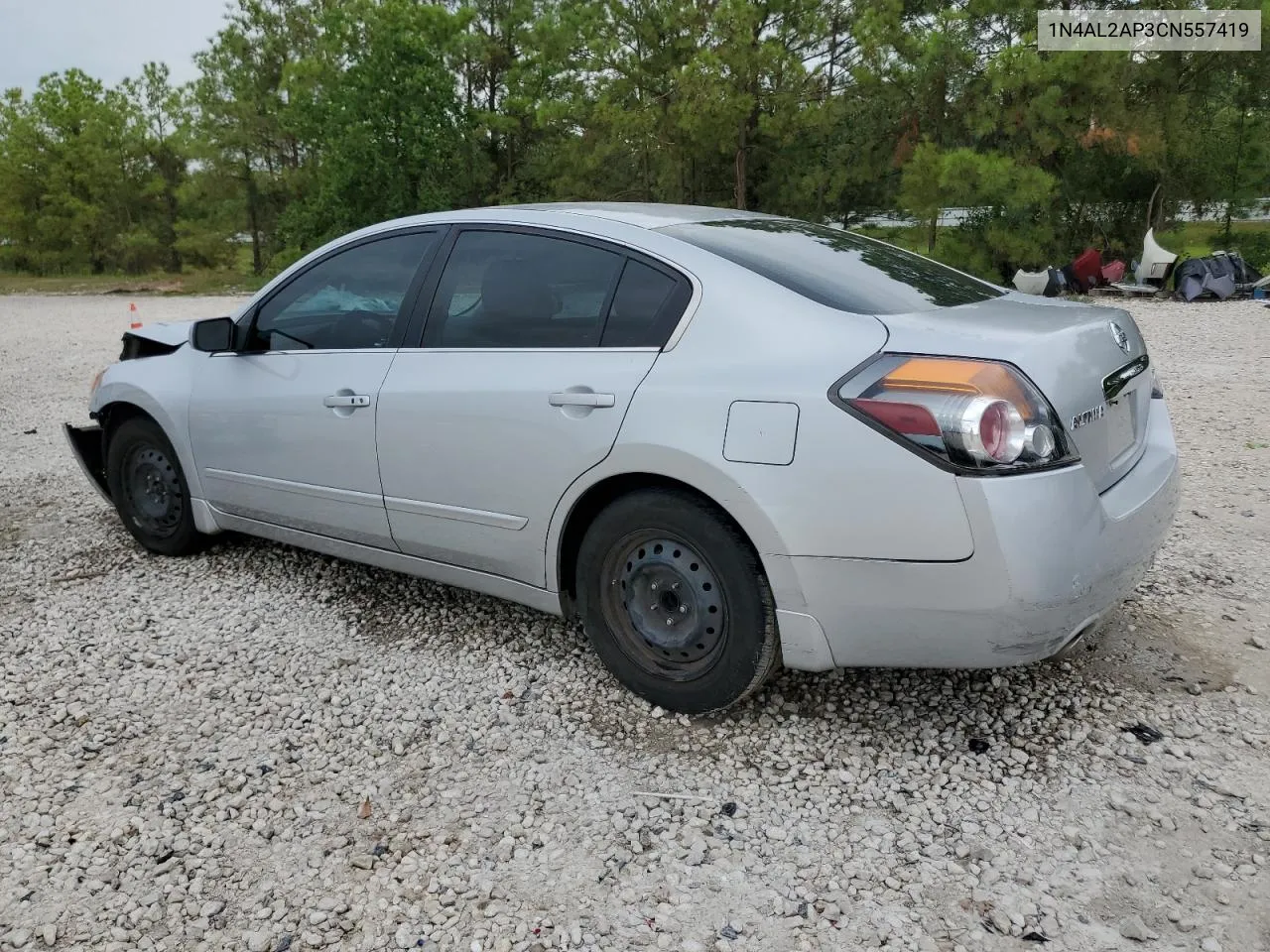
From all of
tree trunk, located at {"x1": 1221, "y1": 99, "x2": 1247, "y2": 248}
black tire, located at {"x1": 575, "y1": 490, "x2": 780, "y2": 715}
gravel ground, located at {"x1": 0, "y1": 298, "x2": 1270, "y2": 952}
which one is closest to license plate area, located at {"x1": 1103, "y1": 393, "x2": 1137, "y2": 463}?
gravel ground, located at {"x1": 0, "y1": 298, "x2": 1270, "y2": 952}

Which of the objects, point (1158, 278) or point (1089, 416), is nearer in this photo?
point (1089, 416)

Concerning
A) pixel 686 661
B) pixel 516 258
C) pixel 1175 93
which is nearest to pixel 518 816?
pixel 686 661

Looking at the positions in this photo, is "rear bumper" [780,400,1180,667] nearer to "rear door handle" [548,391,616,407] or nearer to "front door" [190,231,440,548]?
"rear door handle" [548,391,616,407]

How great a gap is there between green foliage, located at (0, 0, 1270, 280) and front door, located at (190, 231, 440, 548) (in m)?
17.5

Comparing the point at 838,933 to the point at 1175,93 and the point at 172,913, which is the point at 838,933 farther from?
the point at 1175,93

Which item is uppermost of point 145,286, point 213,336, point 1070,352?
point 145,286

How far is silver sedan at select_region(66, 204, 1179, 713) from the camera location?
245 centimetres

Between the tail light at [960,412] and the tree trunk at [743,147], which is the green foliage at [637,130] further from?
the tail light at [960,412]

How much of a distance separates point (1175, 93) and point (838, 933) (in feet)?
72.9

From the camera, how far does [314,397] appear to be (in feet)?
12.3

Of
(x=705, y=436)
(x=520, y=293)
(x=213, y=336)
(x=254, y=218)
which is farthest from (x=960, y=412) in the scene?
(x=254, y=218)

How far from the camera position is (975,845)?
2.41 metres

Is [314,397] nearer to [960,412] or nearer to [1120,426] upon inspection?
[960,412]

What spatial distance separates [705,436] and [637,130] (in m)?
24.3
